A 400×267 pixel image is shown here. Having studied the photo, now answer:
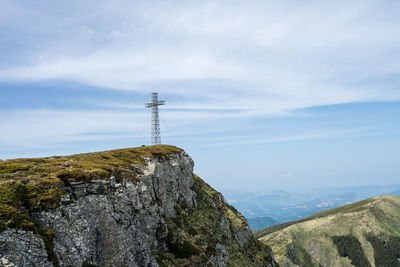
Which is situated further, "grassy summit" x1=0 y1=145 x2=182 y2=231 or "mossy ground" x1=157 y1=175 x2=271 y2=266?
"mossy ground" x1=157 y1=175 x2=271 y2=266

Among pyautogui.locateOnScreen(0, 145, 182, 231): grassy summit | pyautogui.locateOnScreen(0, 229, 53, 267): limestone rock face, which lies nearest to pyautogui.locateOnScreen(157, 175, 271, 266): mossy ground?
pyautogui.locateOnScreen(0, 145, 182, 231): grassy summit

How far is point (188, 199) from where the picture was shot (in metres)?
68.9

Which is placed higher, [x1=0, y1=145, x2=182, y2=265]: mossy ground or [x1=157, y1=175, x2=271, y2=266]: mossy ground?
[x1=0, y1=145, x2=182, y2=265]: mossy ground

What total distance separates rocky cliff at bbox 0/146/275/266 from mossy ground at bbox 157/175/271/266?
229mm

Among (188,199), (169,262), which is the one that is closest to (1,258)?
(169,262)

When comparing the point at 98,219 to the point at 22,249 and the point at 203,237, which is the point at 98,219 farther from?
the point at 203,237

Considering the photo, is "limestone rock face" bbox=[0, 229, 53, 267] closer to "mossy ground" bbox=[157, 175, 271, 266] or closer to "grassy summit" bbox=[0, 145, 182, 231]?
"grassy summit" bbox=[0, 145, 182, 231]

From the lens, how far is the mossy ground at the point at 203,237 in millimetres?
46594

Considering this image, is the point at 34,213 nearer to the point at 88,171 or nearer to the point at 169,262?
the point at 88,171

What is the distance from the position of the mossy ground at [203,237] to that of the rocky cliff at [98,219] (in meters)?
0.23

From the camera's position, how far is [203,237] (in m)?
56.9

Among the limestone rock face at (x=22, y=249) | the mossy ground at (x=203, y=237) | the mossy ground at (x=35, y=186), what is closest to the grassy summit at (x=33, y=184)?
the mossy ground at (x=35, y=186)

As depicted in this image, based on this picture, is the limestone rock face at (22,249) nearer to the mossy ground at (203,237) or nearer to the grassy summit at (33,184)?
the grassy summit at (33,184)

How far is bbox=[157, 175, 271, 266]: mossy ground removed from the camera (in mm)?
46594
